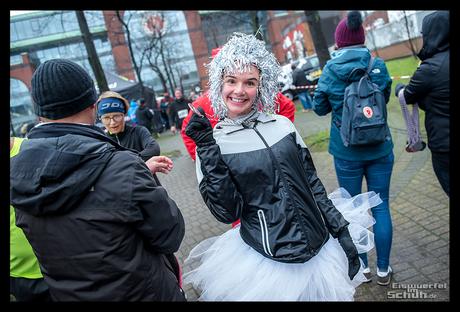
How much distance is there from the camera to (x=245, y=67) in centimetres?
200

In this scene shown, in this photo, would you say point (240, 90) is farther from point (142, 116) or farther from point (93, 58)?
point (93, 58)

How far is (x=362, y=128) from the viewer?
2602mm

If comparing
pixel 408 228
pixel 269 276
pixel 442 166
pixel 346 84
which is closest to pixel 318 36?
pixel 408 228

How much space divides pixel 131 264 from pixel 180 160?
27.3 feet

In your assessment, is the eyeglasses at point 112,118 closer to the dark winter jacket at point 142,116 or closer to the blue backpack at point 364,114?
the blue backpack at point 364,114

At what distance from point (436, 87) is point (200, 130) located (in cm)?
180

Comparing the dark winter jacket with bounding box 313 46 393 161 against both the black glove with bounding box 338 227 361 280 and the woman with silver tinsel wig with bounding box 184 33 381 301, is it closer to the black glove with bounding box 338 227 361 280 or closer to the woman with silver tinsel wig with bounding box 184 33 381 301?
the woman with silver tinsel wig with bounding box 184 33 381 301

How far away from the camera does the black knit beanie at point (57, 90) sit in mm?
1482

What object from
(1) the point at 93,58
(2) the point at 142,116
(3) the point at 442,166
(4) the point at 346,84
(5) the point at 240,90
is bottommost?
(3) the point at 442,166

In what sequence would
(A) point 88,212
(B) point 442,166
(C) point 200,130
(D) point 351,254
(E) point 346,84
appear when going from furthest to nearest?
(E) point 346,84
(B) point 442,166
(D) point 351,254
(C) point 200,130
(A) point 88,212

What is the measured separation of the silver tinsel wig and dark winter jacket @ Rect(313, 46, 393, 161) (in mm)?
798

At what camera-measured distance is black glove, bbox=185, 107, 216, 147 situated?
1.77 metres

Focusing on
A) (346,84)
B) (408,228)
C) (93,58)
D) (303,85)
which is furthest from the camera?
(93,58)
